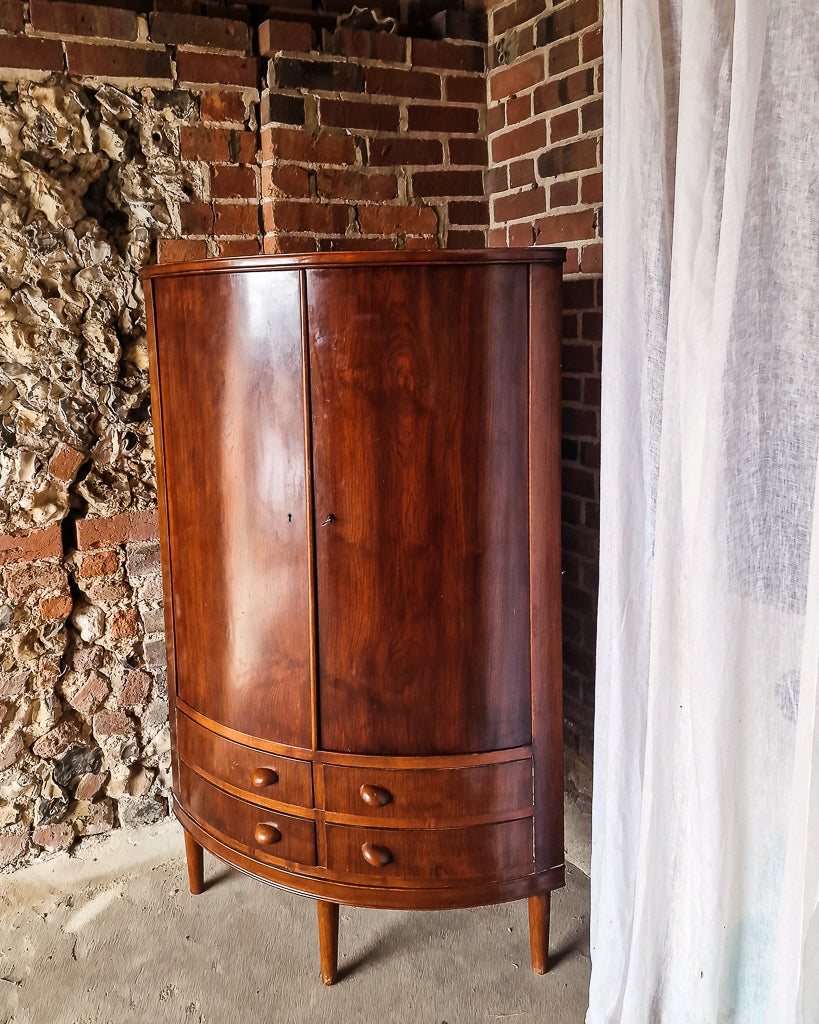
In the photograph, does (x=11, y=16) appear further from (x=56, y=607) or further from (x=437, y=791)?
(x=437, y=791)

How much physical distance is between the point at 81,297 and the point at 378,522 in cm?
102

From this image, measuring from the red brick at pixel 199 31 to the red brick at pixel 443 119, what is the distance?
17.2 inches

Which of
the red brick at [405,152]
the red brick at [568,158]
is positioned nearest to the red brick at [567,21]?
the red brick at [568,158]

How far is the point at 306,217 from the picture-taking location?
2.14 m

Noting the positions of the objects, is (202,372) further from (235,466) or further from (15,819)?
(15,819)

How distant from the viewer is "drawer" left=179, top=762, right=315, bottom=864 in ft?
5.88

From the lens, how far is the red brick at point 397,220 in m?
2.21

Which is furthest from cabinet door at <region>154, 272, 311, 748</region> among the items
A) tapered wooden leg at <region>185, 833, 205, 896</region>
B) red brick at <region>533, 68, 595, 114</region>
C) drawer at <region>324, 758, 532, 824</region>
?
red brick at <region>533, 68, 595, 114</region>

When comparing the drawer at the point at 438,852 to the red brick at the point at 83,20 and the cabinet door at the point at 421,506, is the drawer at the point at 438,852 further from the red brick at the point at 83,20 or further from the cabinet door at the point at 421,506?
the red brick at the point at 83,20

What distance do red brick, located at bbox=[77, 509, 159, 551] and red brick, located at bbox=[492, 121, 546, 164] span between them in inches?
50.9

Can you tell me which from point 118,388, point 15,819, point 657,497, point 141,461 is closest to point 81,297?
point 118,388

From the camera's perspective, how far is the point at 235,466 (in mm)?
1730

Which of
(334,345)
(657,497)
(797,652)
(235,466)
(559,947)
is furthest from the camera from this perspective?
(559,947)

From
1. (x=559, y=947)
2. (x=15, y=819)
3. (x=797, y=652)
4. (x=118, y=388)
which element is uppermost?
(x=118, y=388)
